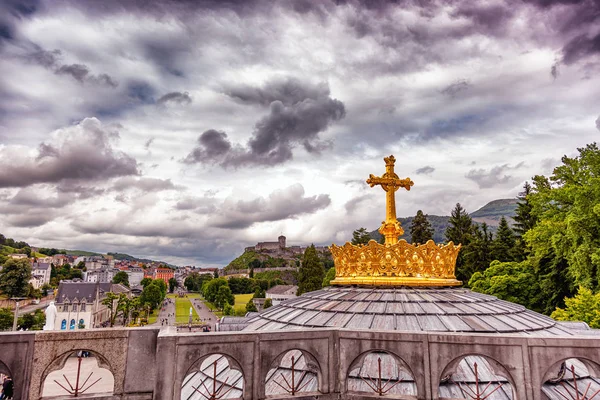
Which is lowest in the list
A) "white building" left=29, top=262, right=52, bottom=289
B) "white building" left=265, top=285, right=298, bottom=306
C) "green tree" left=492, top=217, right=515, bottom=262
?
"white building" left=265, top=285, right=298, bottom=306

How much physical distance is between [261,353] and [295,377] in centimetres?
221

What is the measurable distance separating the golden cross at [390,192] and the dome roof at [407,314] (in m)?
3.02

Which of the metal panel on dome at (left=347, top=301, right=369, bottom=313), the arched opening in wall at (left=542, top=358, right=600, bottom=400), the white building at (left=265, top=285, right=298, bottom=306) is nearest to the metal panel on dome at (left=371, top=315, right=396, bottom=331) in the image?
the metal panel on dome at (left=347, top=301, right=369, bottom=313)

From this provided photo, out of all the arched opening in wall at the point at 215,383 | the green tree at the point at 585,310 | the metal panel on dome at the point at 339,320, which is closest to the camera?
the arched opening in wall at the point at 215,383

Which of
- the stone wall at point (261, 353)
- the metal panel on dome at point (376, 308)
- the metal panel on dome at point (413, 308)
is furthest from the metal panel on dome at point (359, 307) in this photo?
the stone wall at point (261, 353)

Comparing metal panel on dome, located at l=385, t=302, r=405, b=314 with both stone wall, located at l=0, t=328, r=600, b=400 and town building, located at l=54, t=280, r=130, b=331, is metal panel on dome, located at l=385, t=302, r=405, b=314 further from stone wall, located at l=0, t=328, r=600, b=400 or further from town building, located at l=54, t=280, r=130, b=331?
town building, located at l=54, t=280, r=130, b=331

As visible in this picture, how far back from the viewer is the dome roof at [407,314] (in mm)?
10547

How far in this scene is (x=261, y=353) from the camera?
26.6 ft

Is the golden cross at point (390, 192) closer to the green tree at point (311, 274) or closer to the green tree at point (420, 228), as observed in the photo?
the green tree at point (311, 274)

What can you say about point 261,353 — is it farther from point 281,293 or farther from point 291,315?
point 281,293

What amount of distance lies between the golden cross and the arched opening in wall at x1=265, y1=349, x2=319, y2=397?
22.7 ft

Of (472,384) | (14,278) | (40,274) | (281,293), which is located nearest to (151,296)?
(14,278)

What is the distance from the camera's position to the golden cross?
15987 mm

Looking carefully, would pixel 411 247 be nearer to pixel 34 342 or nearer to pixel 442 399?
pixel 442 399
